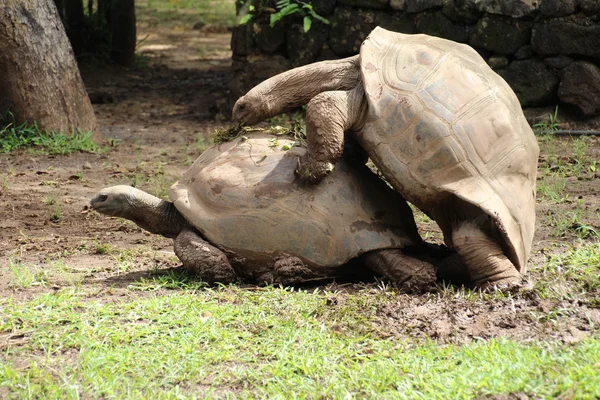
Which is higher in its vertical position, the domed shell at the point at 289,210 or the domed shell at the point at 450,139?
the domed shell at the point at 450,139

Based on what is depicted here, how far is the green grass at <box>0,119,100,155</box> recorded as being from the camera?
8461mm

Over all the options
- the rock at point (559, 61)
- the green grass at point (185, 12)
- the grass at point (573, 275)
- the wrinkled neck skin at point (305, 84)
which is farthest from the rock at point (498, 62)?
the green grass at point (185, 12)

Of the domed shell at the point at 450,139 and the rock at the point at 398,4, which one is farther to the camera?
the rock at the point at 398,4

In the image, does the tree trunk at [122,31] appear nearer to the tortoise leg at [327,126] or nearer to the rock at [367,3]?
the rock at [367,3]

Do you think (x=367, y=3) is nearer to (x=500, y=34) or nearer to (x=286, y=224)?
(x=500, y=34)

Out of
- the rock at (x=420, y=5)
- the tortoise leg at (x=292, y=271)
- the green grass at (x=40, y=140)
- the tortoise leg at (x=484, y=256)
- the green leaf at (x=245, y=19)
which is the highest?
the rock at (x=420, y=5)

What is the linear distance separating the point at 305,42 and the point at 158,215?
4932mm

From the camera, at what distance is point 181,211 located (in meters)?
4.99

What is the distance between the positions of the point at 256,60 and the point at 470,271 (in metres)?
5.89

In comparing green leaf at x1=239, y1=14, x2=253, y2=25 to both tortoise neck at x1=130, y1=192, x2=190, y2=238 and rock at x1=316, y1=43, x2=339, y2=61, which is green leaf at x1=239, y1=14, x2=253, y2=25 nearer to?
rock at x1=316, y1=43, x2=339, y2=61

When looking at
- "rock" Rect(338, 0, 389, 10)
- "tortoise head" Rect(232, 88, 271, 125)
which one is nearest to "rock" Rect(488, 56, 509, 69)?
"rock" Rect(338, 0, 389, 10)

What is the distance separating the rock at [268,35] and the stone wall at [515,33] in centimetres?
40

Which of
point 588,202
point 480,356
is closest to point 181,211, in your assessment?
point 480,356

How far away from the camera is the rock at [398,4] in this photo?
29.8 ft
